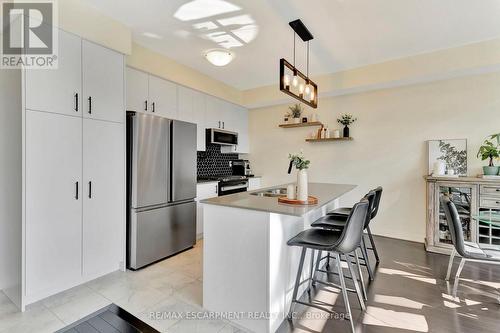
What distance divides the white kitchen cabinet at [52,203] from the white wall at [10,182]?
0.13 meters

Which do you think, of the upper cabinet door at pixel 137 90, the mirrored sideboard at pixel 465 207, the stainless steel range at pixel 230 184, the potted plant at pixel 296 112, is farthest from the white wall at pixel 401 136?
the upper cabinet door at pixel 137 90

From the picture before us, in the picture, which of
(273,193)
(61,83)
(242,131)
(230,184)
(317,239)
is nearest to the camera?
(317,239)

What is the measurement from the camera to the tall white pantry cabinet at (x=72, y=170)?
2.10 meters

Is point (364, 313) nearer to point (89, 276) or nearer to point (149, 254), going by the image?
point (149, 254)

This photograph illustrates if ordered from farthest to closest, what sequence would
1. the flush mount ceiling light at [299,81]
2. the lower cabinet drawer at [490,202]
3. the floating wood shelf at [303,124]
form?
1. the floating wood shelf at [303,124]
2. the lower cabinet drawer at [490,202]
3. the flush mount ceiling light at [299,81]

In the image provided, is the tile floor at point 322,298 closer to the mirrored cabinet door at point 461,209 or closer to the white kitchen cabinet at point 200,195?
the mirrored cabinet door at point 461,209

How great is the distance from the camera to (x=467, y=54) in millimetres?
3164

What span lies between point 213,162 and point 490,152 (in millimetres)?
4274

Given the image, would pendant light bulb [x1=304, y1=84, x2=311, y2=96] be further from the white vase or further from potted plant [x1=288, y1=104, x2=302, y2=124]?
potted plant [x1=288, y1=104, x2=302, y2=124]

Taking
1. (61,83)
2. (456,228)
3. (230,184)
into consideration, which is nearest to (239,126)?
(230,184)

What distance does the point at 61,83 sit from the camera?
228 cm

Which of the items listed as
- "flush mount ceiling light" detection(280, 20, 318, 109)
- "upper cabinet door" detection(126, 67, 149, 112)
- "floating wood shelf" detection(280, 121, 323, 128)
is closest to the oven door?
"floating wood shelf" detection(280, 121, 323, 128)

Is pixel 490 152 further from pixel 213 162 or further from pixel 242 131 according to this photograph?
pixel 213 162

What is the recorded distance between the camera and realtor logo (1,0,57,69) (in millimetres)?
2090
